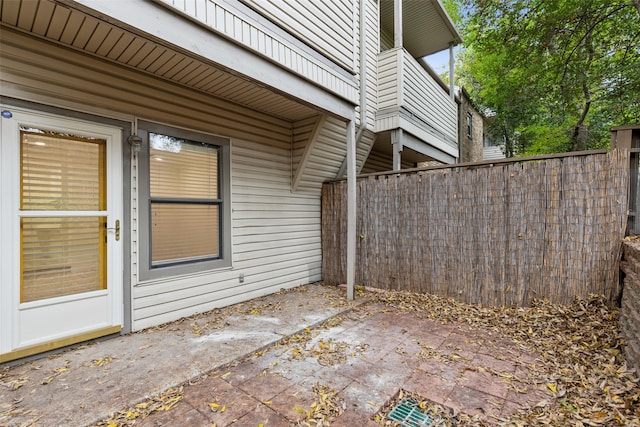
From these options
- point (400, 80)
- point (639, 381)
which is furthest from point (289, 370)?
point (400, 80)

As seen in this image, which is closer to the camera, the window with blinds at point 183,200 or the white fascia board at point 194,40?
the white fascia board at point 194,40

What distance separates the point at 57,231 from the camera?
106 inches

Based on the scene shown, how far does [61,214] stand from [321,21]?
3.64m

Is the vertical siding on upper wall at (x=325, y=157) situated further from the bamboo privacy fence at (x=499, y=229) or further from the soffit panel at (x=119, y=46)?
the soffit panel at (x=119, y=46)

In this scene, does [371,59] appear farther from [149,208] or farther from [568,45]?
[149,208]

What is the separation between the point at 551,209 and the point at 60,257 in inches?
203

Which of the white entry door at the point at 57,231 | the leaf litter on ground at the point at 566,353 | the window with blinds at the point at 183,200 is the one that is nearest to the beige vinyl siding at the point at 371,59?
the window with blinds at the point at 183,200

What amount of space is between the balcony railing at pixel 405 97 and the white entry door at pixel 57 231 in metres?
4.30

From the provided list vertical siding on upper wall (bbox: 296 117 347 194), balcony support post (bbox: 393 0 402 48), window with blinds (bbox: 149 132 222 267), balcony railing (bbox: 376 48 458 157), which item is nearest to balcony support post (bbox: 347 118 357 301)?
vertical siding on upper wall (bbox: 296 117 347 194)

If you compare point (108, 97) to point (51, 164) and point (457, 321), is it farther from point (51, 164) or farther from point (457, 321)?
point (457, 321)

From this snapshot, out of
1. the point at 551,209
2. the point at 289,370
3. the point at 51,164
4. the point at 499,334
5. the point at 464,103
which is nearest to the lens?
the point at 289,370

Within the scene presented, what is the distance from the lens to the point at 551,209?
11.1 ft

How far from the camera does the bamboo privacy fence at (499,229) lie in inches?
124

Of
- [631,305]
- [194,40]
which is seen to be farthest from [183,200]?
[631,305]
